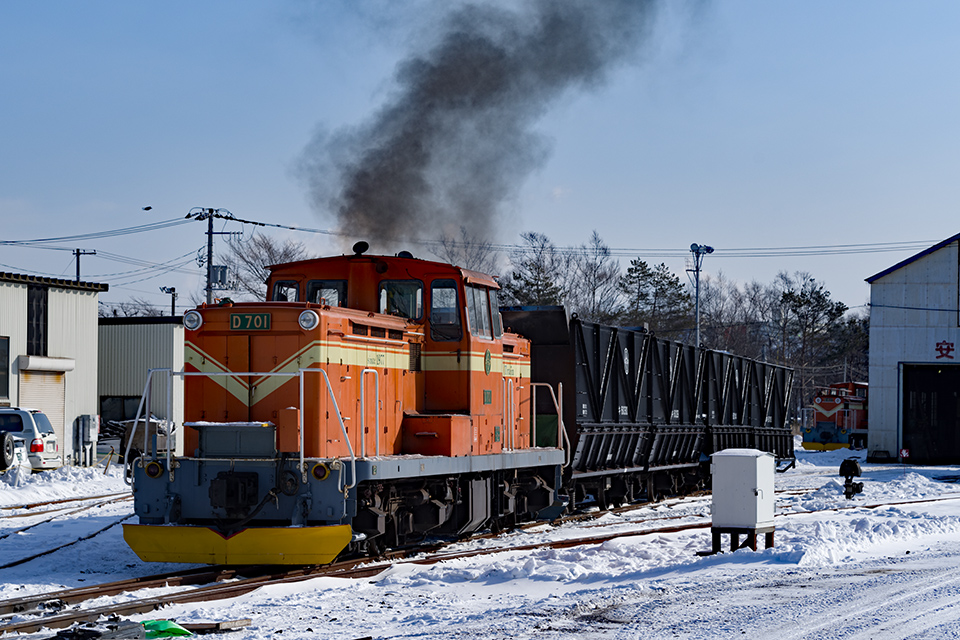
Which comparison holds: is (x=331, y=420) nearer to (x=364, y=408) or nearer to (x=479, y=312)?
(x=364, y=408)

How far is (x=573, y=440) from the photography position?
17.1m

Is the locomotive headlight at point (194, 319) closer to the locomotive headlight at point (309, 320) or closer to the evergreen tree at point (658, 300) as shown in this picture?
the locomotive headlight at point (309, 320)

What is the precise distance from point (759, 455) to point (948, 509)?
25.8ft

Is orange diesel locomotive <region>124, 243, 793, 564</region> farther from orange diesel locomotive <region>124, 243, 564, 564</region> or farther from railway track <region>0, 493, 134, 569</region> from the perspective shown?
railway track <region>0, 493, 134, 569</region>

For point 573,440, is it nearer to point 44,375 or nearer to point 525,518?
point 525,518

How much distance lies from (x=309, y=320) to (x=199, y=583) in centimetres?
283

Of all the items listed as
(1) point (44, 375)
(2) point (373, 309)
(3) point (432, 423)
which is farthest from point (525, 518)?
(1) point (44, 375)

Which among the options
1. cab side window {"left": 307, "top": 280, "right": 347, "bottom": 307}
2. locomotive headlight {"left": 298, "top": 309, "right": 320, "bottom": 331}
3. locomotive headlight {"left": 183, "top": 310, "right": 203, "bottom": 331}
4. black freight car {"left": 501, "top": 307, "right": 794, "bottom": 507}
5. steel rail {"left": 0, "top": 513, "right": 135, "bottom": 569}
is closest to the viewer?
locomotive headlight {"left": 298, "top": 309, "right": 320, "bottom": 331}

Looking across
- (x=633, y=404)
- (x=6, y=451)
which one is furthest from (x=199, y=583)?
(x=6, y=451)

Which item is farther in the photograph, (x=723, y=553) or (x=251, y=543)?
(x=723, y=553)

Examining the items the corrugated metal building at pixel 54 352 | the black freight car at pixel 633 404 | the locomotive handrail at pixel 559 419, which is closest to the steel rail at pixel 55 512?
the locomotive handrail at pixel 559 419

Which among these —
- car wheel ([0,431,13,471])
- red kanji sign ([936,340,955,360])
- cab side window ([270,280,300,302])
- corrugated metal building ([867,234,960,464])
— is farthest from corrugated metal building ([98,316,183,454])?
red kanji sign ([936,340,955,360])

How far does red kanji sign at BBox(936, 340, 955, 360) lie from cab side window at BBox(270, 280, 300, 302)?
31958 millimetres

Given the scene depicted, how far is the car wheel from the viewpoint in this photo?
912 inches
